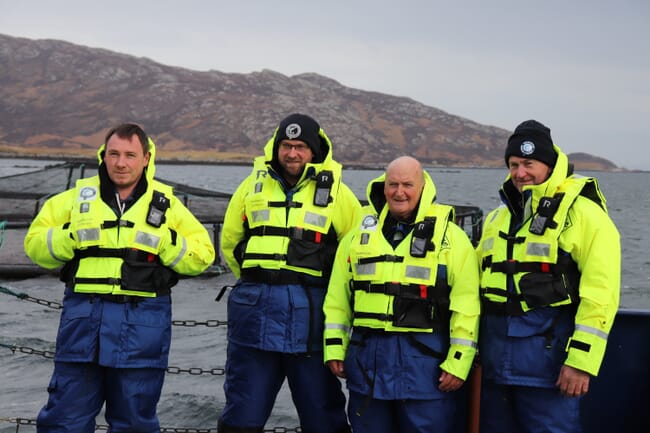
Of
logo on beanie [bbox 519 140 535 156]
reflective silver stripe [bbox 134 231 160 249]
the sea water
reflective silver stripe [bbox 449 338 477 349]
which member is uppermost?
logo on beanie [bbox 519 140 535 156]

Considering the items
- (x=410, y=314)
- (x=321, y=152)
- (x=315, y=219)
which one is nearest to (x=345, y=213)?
(x=315, y=219)

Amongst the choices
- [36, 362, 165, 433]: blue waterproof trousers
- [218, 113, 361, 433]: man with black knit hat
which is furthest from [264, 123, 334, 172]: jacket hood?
[36, 362, 165, 433]: blue waterproof trousers

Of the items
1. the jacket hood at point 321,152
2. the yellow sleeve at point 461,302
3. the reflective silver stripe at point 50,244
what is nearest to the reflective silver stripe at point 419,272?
A: the yellow sleeve at point 461,302

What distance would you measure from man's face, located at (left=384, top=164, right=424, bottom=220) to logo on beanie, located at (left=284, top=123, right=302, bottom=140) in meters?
0.72

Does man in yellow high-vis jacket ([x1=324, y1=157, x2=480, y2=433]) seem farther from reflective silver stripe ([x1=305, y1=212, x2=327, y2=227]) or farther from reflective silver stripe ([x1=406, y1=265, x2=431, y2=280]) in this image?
reflective silver stripe ([x1=305, y1=212, x2=327, y2=227])

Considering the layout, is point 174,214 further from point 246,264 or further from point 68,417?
point 68,417

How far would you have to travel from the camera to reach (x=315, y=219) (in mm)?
4438

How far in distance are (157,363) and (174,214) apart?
2.95 feet

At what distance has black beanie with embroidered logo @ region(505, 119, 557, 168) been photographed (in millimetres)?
3781

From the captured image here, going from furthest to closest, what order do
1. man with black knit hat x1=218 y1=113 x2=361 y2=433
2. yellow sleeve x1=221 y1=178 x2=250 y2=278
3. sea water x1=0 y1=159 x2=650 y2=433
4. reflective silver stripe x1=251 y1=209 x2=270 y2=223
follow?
1. sea water x1=0 y1=159 x2=650 y2=433
2. yellow sleeve x1=221 y1=178 x2=250 y2=278
3. reflective silver stripe x1=251 y1=209 x2=270 y2=223
4. man with black knit hat x1=218 y1=113 x2=361 y2=433

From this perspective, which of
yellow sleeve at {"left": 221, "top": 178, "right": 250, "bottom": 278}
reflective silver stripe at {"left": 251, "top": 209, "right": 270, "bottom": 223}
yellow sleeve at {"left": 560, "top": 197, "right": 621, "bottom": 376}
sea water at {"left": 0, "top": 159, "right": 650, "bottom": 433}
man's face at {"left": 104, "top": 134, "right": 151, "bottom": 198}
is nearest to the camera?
yellow sleeve at {"left": 560, "top": 197, "right": 621, "bottom": 376}

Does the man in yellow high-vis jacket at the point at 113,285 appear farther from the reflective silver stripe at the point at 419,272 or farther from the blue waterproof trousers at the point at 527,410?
the blue waterproof trousers at the point at 527,410

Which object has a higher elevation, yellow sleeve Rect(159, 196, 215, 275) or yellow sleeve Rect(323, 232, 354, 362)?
yellow sleeve Rect(159, 196, 215, 275)

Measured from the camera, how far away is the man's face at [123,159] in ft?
13.2
